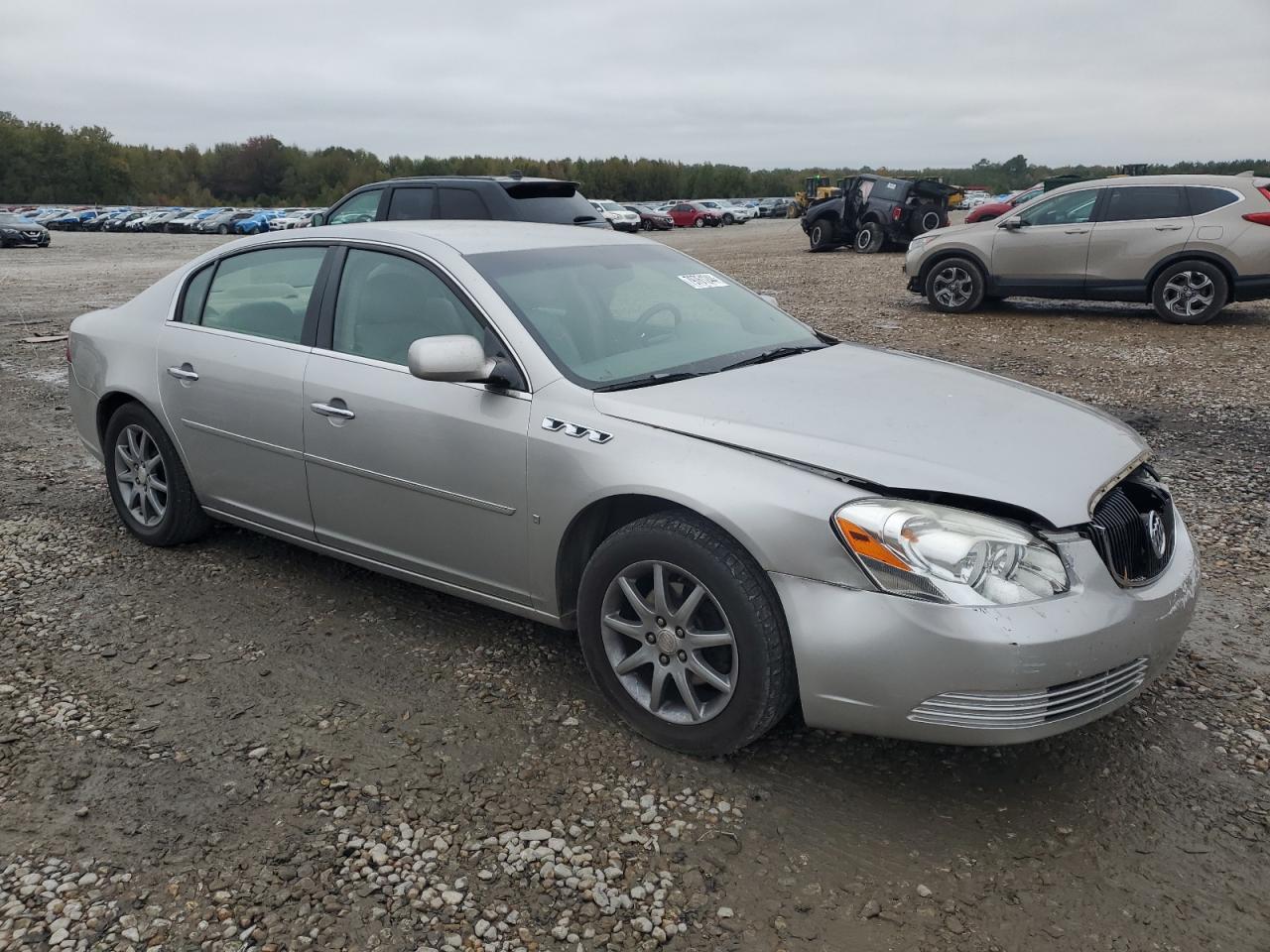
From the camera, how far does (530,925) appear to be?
247 centimetres

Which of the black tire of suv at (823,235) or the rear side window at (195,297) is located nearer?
the rear side window at (195,297)

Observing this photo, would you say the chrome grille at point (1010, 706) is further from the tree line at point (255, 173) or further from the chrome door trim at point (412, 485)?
the tree line at point (255, 173)

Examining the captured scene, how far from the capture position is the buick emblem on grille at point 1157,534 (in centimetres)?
305

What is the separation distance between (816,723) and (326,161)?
102 metres

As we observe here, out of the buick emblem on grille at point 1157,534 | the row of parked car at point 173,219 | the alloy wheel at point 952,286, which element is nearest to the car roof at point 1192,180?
the alloy wheel at point 952,286

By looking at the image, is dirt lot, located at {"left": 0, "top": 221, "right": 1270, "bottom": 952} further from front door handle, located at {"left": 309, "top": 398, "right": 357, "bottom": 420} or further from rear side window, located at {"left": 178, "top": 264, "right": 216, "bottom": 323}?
rear side window, located at {"left": 178, "top": 264, "right": 216, "bottom": 323}

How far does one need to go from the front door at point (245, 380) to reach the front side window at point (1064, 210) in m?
9.93

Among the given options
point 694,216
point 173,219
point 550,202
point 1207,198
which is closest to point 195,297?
point 550,202

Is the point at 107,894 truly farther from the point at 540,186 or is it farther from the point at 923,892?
the point at 540,186

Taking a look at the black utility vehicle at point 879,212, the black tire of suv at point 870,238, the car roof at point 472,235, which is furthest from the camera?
the black tire of suv at point 870,238

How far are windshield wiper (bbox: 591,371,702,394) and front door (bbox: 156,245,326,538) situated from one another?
53.0 inches

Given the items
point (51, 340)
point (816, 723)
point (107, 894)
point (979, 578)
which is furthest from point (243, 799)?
point (51, 340)

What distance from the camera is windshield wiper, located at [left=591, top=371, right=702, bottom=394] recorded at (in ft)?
11.0

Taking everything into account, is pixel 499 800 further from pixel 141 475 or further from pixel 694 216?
pixel 694 216
